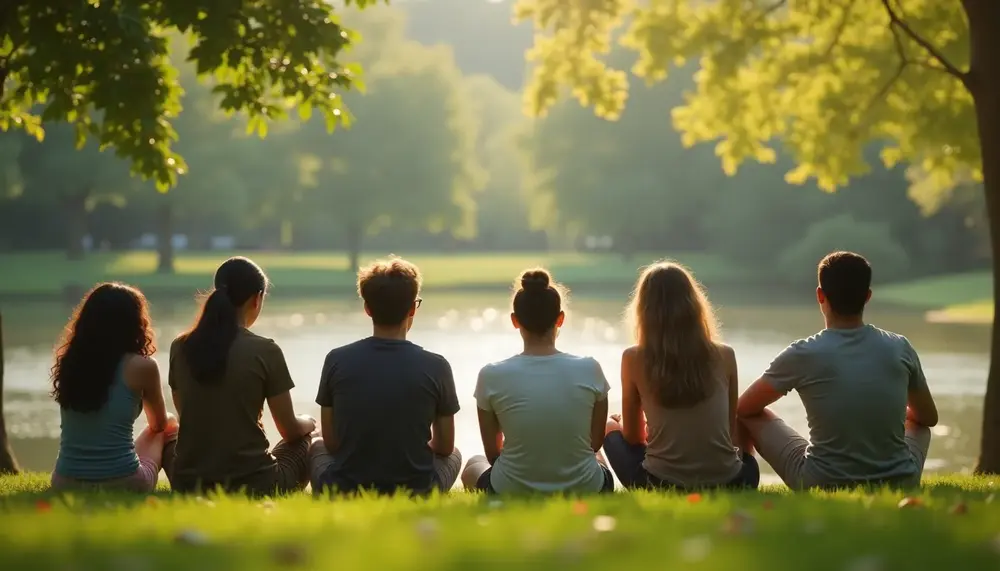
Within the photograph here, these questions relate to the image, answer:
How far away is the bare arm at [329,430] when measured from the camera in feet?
17.9

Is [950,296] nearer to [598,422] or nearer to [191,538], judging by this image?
[598,422]

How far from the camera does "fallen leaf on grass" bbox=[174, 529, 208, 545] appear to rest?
11.4ft

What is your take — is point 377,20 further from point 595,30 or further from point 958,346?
point 595,30

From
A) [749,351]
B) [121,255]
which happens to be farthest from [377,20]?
[749,351]

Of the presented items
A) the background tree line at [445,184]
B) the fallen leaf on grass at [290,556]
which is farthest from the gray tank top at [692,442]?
the background tree line at [445,184]

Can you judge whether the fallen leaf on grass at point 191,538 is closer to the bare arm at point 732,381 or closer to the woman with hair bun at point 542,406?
the woman with hair bun at point 542,406

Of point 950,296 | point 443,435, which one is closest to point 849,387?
point 443,435

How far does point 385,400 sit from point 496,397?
1.72ft

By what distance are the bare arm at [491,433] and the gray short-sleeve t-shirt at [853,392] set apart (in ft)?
3.47

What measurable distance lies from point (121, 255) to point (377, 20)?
53.5 feet

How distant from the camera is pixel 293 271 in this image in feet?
157

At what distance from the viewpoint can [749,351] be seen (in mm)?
20859

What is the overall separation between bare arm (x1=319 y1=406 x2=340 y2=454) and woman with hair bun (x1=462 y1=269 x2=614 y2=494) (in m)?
0.72

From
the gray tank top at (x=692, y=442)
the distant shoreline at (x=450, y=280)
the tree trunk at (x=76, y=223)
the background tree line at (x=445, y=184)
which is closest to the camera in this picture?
the gray tank top at (x=692, y=442)
